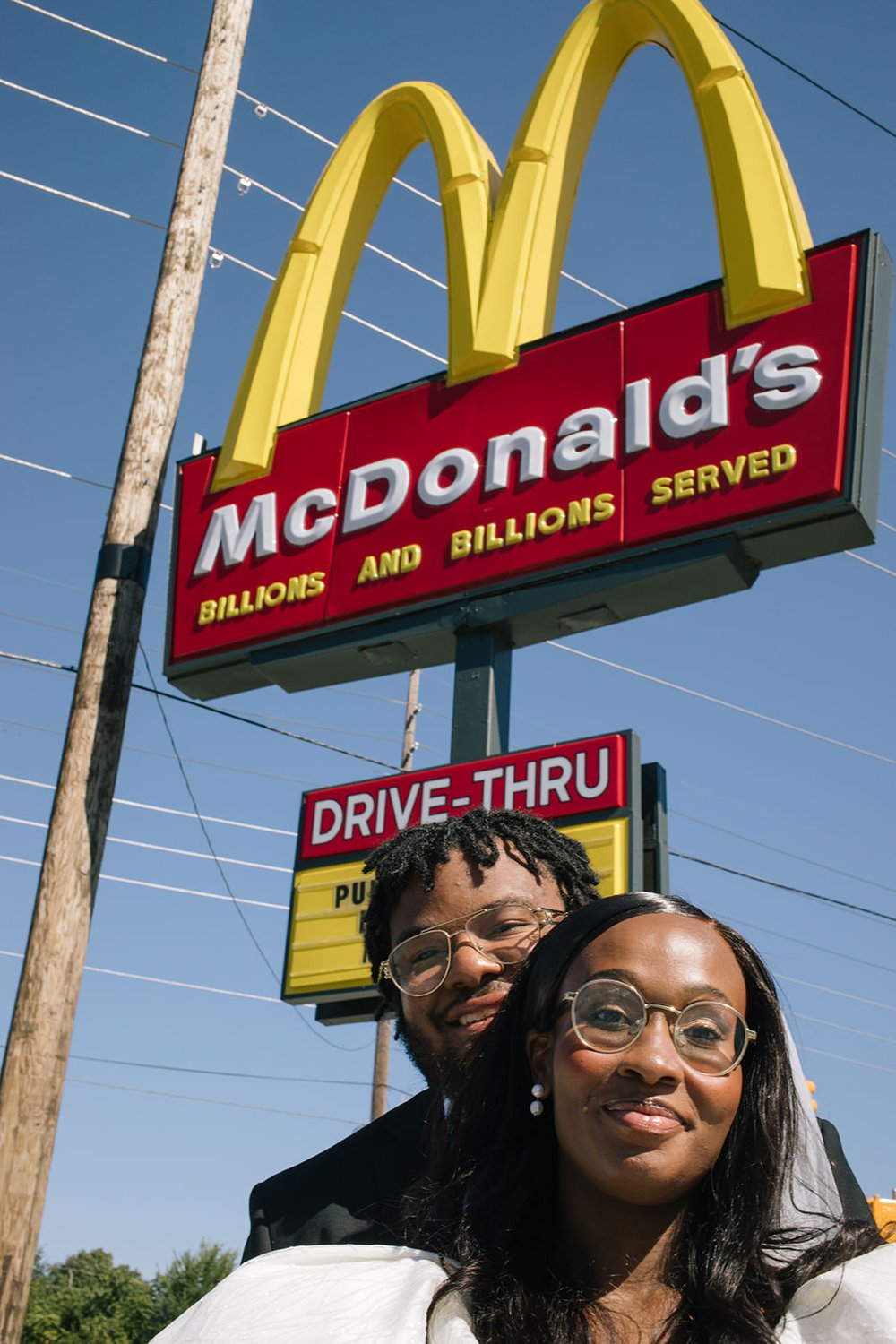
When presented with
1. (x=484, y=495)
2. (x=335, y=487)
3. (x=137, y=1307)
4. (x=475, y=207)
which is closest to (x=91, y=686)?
(x=335, y=487)

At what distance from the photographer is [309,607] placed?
7957mm

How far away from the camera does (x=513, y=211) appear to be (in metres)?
8.12

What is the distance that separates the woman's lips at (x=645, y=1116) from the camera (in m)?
1.66

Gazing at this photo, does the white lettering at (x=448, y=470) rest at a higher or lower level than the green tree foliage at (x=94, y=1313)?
higher

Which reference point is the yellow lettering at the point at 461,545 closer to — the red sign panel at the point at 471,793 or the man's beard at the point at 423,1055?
the red sign panel at the point at 471,793

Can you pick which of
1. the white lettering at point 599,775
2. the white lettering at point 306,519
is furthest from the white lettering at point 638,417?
the white lettering at point 306,519

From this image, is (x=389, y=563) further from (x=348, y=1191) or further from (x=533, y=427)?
(x=348, y=1191)

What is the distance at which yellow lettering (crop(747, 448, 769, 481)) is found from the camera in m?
6.60

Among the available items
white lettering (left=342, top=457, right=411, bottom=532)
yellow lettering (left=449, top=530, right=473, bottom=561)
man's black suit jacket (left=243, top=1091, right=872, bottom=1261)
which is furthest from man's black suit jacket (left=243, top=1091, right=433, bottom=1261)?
white lettering (left=342, top=457, right=411, bottom=532)

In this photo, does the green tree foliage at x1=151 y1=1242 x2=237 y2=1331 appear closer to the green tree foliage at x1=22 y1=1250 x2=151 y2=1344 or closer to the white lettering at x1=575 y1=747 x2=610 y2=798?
the green tree foliage at x1=22 y1=1250 x2=151 y2=1344

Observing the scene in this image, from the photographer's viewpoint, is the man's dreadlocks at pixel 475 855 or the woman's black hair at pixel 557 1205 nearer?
the woman's black hair at pixel 557 1205

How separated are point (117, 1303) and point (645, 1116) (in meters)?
32.4

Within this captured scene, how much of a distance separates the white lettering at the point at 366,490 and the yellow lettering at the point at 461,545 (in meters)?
0.47

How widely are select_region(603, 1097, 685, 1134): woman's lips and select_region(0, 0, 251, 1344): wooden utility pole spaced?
17.8ft
